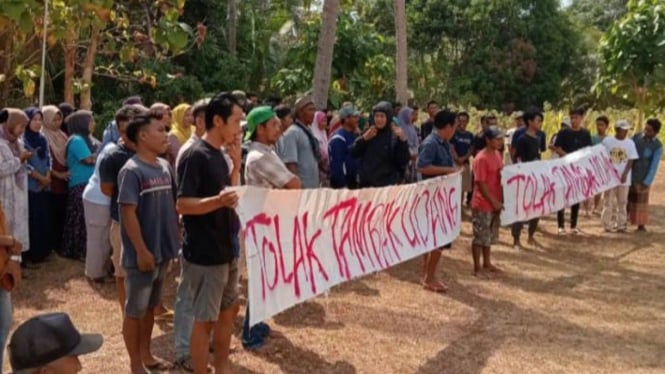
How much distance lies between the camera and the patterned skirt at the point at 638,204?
38.0 ft

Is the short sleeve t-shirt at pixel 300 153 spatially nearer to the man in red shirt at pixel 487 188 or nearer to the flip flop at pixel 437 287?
the flip flop at pixel 437 287

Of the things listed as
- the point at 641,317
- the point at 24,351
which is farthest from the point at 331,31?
the point at 24,351

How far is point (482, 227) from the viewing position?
8.09 metres

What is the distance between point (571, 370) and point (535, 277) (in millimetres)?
3017

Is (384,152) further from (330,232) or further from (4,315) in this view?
(4,315)

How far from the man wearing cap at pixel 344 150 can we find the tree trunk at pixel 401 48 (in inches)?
216

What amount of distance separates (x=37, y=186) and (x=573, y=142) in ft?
23.8

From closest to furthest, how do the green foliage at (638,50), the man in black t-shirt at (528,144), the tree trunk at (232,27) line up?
1. the man in black t-shirt at (528,144)
2. the green foliage at (638,50)
3. the tree trunk at (232,27)

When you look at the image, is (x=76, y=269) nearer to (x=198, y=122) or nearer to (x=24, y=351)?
(x=198, y=122)

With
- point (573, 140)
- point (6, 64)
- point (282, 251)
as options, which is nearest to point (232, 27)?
Answer: point (6, 64)

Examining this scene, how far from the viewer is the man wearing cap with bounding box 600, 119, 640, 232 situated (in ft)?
37.3

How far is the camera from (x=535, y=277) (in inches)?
332

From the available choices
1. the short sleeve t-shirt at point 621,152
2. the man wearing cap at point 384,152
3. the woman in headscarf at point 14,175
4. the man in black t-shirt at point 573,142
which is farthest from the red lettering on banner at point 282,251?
the short sleeve t-shirt at point 621,152

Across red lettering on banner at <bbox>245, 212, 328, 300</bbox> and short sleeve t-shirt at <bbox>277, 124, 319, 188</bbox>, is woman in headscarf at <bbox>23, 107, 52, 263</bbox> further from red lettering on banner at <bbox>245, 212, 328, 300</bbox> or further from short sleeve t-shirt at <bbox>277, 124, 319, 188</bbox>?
red lettering on banner at <bbox>245, 212, 328, 300</bbox>
